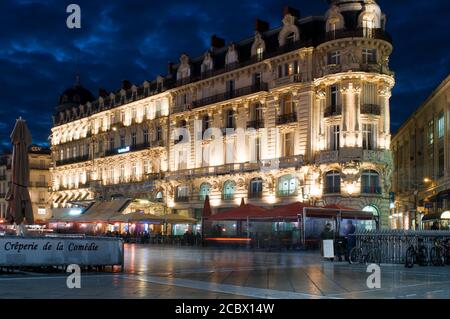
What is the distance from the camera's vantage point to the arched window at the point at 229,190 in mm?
55372

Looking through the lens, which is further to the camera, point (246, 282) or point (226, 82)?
point (226, 82)

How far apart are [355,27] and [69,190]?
44.7 meters

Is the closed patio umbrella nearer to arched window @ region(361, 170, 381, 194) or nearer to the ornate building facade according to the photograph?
the ornate building facade

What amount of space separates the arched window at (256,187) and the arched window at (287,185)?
6.65 feet

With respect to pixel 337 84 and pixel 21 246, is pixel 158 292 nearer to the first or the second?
pixel 21 246

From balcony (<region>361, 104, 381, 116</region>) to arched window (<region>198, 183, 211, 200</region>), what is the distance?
16.9 m

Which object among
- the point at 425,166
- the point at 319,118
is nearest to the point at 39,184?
the point at 319,118

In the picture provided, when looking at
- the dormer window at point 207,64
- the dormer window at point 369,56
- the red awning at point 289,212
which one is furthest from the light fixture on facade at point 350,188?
the dormer window at point 207,64

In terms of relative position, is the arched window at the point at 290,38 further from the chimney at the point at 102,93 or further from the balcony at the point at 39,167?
the balcony at the point at 39,167

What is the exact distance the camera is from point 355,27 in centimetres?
4772

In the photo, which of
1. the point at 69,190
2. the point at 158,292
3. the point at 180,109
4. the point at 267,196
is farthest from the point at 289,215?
the point at 69,190

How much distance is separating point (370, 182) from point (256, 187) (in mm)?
10159

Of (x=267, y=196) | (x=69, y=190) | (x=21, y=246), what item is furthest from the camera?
(x=69, y=190)

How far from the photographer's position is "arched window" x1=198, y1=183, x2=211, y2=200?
190 feet
